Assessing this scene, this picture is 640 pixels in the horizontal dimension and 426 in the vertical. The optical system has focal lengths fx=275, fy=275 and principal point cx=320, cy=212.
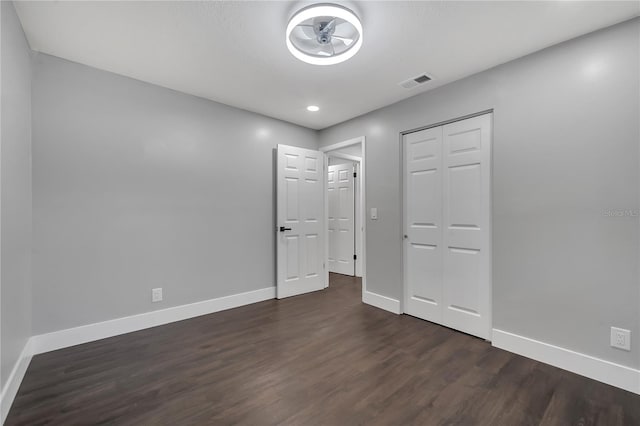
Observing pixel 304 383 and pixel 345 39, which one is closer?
pixel 304 383

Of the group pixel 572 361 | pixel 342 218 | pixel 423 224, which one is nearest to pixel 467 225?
pixel 423 224

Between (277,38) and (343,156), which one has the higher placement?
(277,38)

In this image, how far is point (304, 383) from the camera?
1.95m

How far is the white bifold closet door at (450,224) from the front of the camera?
8.77 feet

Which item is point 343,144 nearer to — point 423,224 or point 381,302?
point 423,224

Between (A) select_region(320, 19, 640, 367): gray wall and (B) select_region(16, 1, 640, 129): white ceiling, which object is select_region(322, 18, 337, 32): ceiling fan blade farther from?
(A) select_region(320, 19, 640, 367): gray wall

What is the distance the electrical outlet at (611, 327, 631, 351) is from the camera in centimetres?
190

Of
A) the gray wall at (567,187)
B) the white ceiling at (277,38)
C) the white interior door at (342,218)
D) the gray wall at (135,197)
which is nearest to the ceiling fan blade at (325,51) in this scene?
the white ceiling at (277,38)

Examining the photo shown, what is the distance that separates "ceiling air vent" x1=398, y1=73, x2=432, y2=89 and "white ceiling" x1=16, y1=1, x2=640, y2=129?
69mm

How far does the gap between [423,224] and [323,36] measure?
2.18 m

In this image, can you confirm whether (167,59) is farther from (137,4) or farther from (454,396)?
(454,396)

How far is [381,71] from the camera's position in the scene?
8.67ft

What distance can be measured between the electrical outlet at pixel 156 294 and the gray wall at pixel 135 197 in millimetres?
53

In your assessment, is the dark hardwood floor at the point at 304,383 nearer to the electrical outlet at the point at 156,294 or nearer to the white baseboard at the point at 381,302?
the electrical outlet at the point at 156,294
